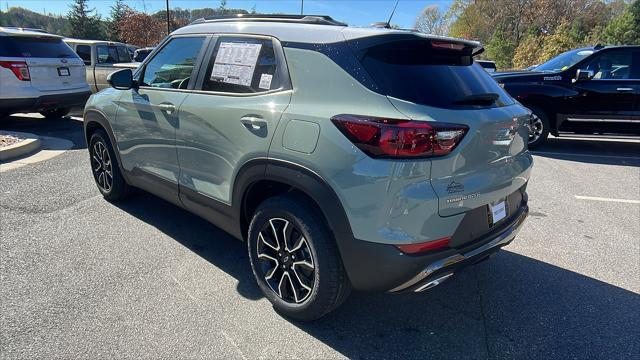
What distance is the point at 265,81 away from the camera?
8.74 ft

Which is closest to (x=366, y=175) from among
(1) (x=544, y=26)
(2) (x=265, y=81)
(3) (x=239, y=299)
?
(2) (x=265, y=81)

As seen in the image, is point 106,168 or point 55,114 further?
point 55,114

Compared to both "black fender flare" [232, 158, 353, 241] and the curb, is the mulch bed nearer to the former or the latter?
the curb

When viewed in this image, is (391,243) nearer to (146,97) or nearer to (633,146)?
(146,97)

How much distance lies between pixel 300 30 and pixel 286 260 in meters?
1.41

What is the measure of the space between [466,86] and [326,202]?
110 cm

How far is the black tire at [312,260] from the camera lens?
2.36m

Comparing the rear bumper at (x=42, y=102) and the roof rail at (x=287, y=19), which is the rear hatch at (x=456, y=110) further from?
the rear bumper at (x=42, y=102)

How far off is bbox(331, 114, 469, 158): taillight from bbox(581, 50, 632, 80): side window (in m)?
→ 6.71

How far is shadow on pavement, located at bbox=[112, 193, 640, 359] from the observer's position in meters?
2.48

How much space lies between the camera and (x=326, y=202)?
226 centimetres

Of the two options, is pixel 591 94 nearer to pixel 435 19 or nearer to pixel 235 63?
pixel 235 63

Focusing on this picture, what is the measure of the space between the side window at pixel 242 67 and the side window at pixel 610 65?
6.77m

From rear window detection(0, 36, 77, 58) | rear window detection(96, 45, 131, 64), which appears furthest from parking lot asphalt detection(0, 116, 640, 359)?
rear window detection(96, 45, 131, 64)
